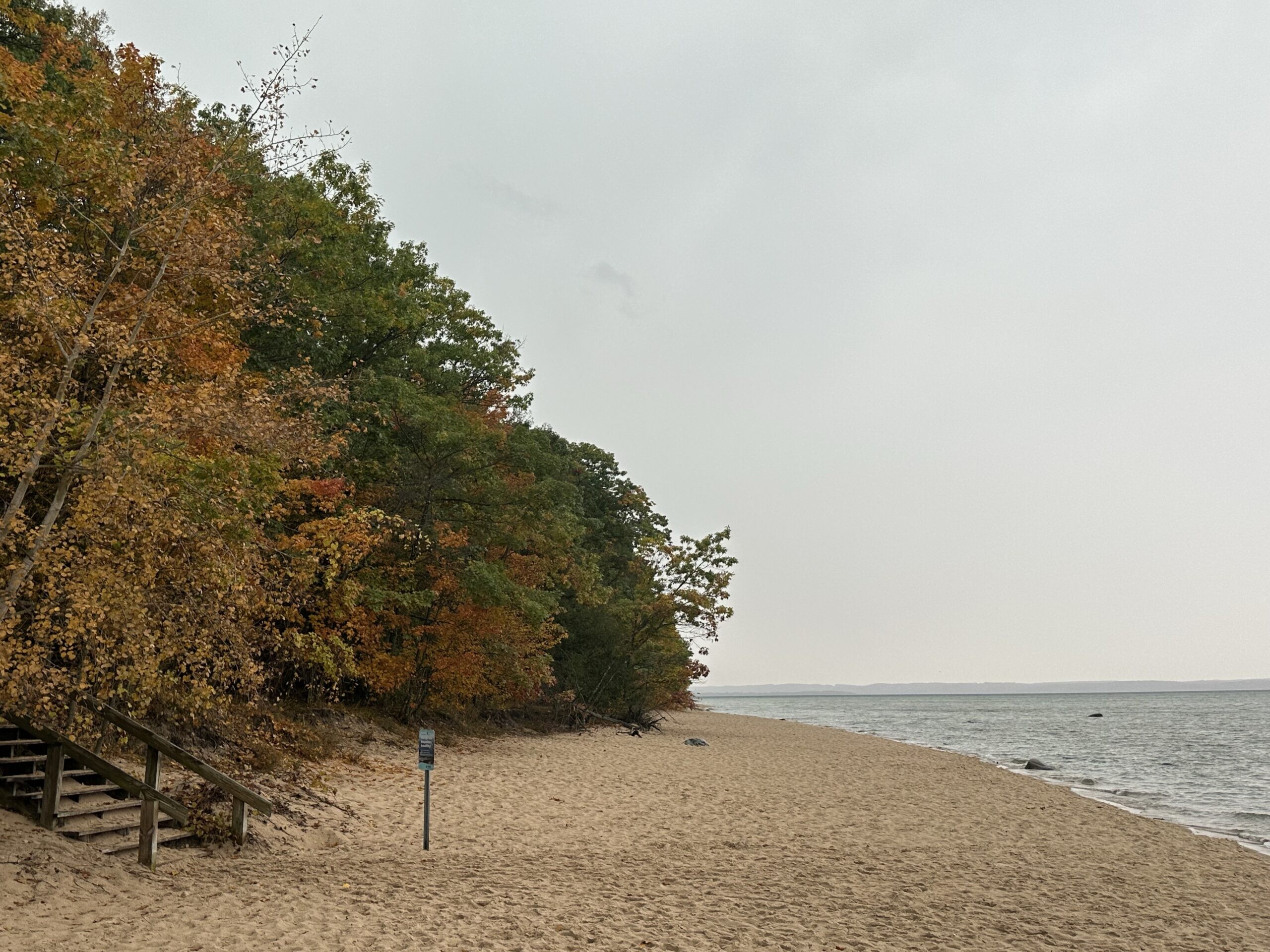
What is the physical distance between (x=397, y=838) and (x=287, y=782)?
2.58 metres

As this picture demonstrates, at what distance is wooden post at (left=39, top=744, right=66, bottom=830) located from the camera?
9148 millimetres

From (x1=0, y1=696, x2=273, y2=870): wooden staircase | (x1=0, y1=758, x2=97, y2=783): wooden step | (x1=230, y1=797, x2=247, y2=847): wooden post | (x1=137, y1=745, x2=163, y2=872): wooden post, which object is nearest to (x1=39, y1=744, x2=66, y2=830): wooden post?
(x1=0, y1=696, x2=273, y2=870): wooden staircase

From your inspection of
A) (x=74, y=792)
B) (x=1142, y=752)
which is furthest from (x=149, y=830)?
(x=1142, y=752)

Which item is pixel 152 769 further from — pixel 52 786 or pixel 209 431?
pixel 209 431

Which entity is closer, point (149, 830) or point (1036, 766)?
point (149, 830)

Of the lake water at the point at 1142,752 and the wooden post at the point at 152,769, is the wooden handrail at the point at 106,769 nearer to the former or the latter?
the wooden post at the point at 152,769

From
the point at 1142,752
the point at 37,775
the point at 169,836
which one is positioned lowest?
the point at 1142,752

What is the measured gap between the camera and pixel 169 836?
32.3 feet

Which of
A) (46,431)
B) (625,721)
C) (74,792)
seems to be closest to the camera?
(46,431)

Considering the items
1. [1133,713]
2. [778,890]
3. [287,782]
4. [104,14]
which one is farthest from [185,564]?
[1133,713]

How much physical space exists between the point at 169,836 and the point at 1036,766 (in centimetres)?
3090

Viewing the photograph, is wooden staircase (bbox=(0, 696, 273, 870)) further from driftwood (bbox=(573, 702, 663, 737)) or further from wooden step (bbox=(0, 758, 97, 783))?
driftwood (bbox=(573, 702, 663, 737))

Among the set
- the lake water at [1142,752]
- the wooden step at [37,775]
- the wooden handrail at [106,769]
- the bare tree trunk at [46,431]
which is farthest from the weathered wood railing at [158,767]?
the lake water at [1142,752]

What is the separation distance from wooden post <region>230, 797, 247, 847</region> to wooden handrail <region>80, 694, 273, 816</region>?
14.9 inches
